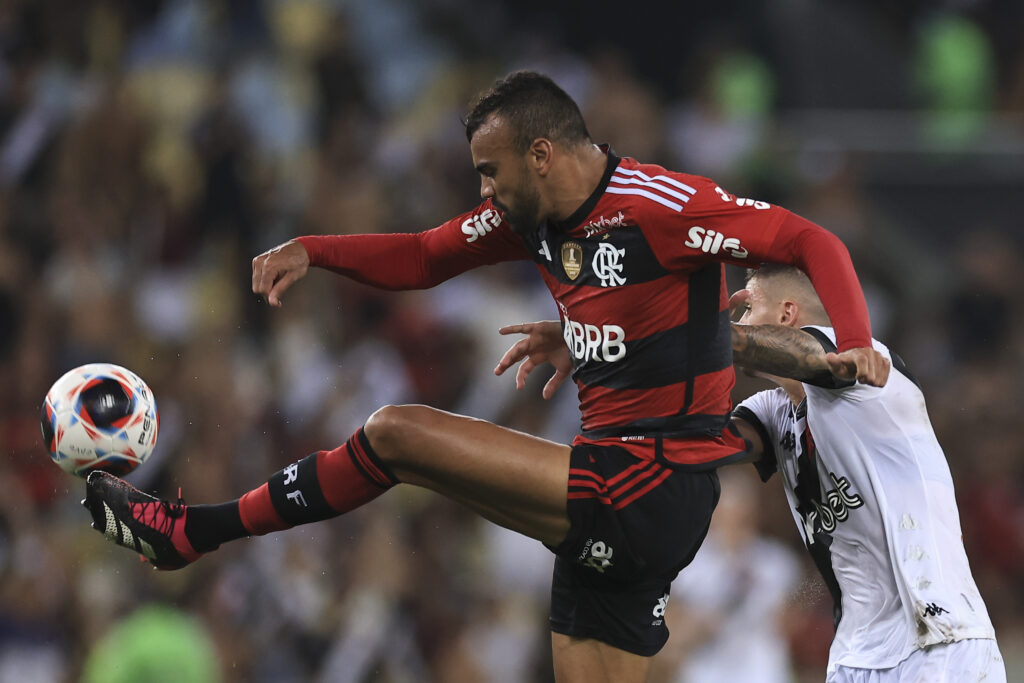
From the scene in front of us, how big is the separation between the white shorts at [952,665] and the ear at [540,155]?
1857 millimetres

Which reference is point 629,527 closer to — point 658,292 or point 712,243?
point 658,292

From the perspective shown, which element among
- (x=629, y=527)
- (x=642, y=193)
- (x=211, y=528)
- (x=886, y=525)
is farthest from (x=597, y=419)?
(x=211, y=528)

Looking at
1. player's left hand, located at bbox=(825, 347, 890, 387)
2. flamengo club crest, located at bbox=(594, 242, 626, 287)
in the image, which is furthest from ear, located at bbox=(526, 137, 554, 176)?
player's left hand, located at bbox=(825, 347, 890, 387)

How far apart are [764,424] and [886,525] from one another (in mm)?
587

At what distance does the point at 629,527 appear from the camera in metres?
3.97

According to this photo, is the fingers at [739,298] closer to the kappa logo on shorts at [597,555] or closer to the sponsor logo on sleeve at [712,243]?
the sponsor logo on sleeve at [712,243]

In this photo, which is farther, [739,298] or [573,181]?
[739,298]

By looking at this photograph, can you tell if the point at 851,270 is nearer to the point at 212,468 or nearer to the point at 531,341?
the point at 531,341

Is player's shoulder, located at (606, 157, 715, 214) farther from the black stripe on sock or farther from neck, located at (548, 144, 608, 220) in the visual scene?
the black stripe on sock

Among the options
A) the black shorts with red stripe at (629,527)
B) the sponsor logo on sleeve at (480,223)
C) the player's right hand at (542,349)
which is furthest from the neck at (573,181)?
the black shorts with red stripe at (629,527)

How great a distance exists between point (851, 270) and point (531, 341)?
1.15 m

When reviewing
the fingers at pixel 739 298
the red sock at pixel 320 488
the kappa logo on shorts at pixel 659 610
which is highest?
the fingers at pixel 739 298

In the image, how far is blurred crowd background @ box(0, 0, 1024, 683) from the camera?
6.94 m

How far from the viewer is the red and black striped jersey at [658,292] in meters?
3.87
